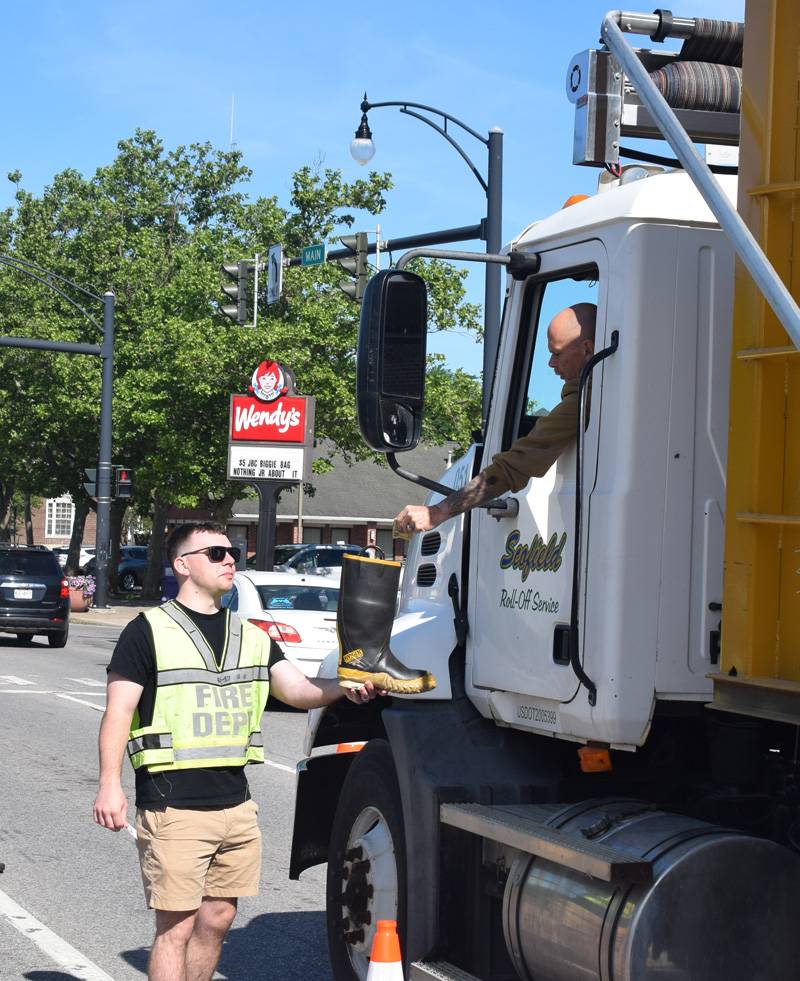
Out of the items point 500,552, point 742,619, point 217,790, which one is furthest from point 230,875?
point 742,619

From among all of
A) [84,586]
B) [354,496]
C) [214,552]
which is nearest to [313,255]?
[214,552]

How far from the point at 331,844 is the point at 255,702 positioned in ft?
2.81

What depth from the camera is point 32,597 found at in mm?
24547

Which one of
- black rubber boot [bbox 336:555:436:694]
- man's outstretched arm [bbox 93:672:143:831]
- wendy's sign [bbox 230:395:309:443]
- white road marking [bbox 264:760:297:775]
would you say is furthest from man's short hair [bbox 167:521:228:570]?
wendy's sign [bbox 230:395:309:443]

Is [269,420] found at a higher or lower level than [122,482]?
higher

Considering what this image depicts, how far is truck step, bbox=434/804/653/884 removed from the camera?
3.62 meters

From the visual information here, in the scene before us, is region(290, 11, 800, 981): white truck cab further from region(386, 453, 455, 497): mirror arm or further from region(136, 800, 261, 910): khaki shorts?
region(136, 800, 261, 910): khaki shorts

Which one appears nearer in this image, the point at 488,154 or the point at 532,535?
the point at 532,535

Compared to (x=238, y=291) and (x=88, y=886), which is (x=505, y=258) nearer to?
(x=88, y=886)

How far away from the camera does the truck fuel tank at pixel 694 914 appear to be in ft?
11.8

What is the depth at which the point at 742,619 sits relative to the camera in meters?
3.60

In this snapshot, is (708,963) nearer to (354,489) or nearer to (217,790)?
(217,790)

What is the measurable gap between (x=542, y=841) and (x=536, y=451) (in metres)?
1.18

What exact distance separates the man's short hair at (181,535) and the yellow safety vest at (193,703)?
0.17 m
